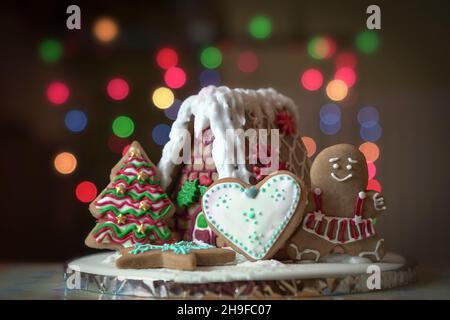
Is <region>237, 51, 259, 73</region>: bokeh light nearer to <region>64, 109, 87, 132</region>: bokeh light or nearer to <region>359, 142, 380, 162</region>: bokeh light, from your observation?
<region>359, 142, 380, 162</region>: bokeh light

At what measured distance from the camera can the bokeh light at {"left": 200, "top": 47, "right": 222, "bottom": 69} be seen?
3.67 m

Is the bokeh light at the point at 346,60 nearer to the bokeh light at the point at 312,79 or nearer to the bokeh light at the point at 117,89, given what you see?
the bokeh light at the point at 312,79

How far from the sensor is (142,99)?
360 cm

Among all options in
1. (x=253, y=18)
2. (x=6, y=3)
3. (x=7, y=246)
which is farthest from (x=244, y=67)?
(x=7, y=246)

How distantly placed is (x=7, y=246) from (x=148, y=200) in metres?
1.10

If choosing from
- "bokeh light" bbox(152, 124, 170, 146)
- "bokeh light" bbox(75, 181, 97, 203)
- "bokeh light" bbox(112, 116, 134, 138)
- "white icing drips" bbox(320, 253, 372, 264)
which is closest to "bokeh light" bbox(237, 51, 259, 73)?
"bokeh light" bbox(152, 124, 170, 146)

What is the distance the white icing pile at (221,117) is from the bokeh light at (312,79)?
3.00ft

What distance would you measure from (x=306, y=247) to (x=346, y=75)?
1.50 m

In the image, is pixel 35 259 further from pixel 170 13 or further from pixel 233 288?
pixel 233 288

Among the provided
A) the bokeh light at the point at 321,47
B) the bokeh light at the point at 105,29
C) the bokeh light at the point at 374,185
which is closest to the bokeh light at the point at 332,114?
the bokeh light at the point at 321,47

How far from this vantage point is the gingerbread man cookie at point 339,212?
2430 mm

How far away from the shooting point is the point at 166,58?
11.9ft

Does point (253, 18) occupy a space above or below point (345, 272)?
above

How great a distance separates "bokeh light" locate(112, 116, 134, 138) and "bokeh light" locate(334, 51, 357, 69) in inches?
41.1
